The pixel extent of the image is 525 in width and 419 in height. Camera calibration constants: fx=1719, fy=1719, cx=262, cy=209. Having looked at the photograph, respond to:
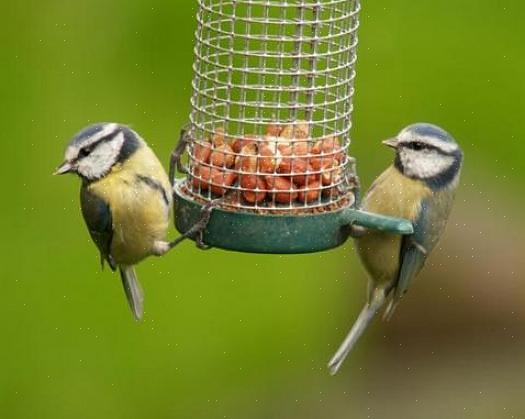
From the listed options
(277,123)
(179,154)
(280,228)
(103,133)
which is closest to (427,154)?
(277,123)

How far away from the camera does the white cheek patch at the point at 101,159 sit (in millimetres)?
6516

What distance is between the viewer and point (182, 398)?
8.57 m

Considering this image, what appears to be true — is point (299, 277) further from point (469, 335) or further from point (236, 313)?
point (469, 335)

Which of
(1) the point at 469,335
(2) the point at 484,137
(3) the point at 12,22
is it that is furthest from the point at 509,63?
(3) the point at 12,22

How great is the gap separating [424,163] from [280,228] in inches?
31.6

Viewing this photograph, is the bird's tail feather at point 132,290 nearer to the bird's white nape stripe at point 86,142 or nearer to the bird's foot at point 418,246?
the bird's white nape stripe at point 86,142

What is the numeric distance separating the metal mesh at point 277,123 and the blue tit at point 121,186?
6.4 inches

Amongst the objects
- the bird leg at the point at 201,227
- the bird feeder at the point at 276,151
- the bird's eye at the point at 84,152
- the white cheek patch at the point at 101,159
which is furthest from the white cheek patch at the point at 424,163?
the bird's eye at the point at 84,152

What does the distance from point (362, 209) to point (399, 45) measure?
261 cm

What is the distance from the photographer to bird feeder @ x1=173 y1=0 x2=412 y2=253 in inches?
248

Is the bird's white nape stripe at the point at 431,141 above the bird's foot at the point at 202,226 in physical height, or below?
above

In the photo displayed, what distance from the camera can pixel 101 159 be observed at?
6.55 metres

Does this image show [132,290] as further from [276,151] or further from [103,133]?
[276,151]

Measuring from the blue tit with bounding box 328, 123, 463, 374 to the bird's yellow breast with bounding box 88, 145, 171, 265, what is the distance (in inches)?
32.2
